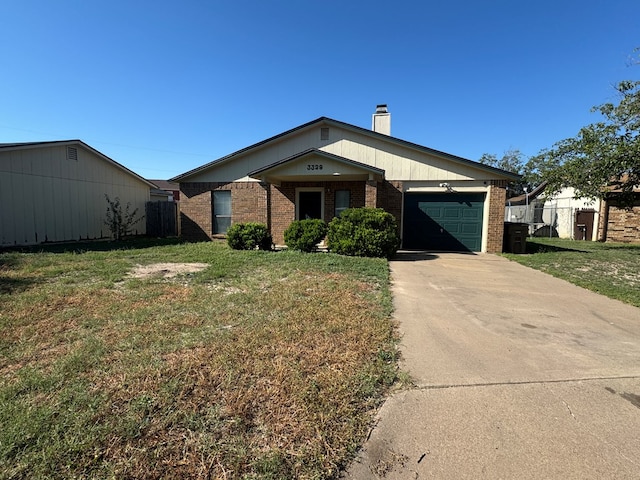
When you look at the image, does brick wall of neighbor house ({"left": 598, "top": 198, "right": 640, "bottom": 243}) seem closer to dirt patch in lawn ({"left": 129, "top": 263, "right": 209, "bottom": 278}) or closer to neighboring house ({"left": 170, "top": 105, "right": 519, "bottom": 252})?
neighboring house ({"left": 170, "top": 105, "right": 519, "bottom": 252})

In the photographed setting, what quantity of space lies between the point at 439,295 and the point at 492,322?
1393mm

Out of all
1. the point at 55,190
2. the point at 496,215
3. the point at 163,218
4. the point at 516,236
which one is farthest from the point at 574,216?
the point at 55,190

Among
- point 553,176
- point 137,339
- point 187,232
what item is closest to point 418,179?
point 553,176

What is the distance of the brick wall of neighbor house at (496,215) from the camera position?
11.6 meters

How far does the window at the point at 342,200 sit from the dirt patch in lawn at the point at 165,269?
20.4 ft

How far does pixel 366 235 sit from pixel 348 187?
12.7ft

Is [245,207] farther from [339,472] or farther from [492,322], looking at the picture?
[339,472]

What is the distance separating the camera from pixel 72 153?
13383 mm

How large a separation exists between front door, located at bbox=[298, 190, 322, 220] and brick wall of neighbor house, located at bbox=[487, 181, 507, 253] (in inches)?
246

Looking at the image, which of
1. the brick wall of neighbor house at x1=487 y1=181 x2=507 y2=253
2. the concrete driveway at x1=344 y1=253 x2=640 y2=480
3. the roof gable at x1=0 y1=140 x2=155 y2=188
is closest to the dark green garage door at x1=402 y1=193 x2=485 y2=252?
the brick wall of neighbor house at x1=487 y1=181 x2=507 y2=253

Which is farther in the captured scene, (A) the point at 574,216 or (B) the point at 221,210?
(A) the point at 574,216

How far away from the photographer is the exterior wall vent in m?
13.2

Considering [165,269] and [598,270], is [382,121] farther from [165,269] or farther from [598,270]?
[165,269]

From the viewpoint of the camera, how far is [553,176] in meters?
14.0
